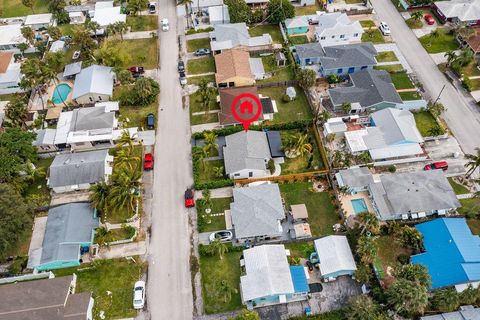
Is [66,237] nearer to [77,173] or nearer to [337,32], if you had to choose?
[77,173]

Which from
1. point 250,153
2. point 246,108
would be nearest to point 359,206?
point 250,153

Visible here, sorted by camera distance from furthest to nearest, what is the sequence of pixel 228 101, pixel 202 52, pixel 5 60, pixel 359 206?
pixel 202 52 → pixel 5 60 → pixel 228 101 → pixel 359 206

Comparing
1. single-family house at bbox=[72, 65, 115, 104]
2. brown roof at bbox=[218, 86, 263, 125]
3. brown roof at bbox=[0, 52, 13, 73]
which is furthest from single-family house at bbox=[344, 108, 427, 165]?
brown roof at bbox=[0, 52, 13, 73]

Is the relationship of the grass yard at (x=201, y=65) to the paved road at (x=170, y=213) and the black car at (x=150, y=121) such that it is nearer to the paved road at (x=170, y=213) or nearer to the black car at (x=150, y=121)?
the paved road at (x=170, y=213)

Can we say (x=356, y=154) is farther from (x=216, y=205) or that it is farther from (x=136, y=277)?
(x=136, y=277)

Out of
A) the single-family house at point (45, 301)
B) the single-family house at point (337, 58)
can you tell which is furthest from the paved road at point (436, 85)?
the single-family house at point (45, 301)

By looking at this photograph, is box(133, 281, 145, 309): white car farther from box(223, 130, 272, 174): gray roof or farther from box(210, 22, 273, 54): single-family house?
box(210, 22, 273, 54): single-family house
